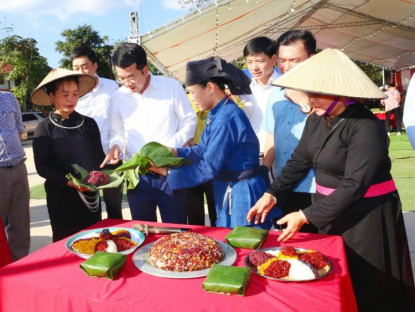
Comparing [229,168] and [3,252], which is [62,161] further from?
[229,168]

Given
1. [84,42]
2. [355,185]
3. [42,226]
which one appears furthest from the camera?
[84,42]

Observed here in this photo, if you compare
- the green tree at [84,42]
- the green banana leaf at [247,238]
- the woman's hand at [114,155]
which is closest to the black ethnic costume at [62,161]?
the woman's hand at [114,155]

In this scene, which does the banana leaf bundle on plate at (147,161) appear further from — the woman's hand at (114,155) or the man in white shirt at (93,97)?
the man in white shirt at (93,97)

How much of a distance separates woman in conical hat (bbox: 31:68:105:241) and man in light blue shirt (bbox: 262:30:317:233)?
120cm

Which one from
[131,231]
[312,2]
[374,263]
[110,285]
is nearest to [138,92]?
[131,231]

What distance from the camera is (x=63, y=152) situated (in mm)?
2346

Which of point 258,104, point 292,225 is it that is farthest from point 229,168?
point 258,104

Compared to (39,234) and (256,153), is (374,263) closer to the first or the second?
(256,153)

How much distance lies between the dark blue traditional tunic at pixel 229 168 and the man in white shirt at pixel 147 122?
0.46m

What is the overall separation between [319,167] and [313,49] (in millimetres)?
905

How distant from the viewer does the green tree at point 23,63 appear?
20.7 m

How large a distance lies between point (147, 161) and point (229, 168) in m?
0.42

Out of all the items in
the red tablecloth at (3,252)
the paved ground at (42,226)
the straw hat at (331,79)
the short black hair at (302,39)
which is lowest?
the paved ground at (42,226)

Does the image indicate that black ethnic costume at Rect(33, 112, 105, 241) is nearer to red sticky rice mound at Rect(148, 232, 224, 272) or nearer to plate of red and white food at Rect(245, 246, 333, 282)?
red sticky rice mound at Rect(148, 232, 224, 272)
